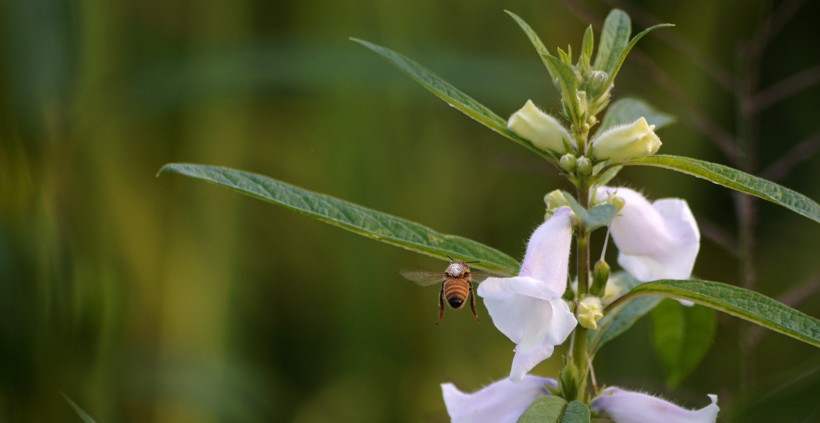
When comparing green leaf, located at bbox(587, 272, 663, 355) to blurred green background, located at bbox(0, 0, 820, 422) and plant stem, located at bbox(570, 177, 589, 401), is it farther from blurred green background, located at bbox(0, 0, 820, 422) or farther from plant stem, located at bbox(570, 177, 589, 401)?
blurred green background, located at bbox(0, 0, 820, 422)

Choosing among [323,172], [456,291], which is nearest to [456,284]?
[456,291]

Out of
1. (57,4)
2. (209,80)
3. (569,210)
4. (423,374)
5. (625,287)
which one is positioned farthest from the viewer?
(423,374)

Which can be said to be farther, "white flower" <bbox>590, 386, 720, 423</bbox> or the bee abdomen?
the bee abdomen

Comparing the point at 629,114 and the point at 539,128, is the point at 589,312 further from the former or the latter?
the point at 629,114

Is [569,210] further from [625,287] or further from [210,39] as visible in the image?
[210,39]

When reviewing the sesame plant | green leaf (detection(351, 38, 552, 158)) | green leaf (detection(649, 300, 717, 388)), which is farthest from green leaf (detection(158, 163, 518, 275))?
green leaf (detection(649, 300, 717, 388))

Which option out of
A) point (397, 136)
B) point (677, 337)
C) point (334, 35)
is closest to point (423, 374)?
point (397, 136)
